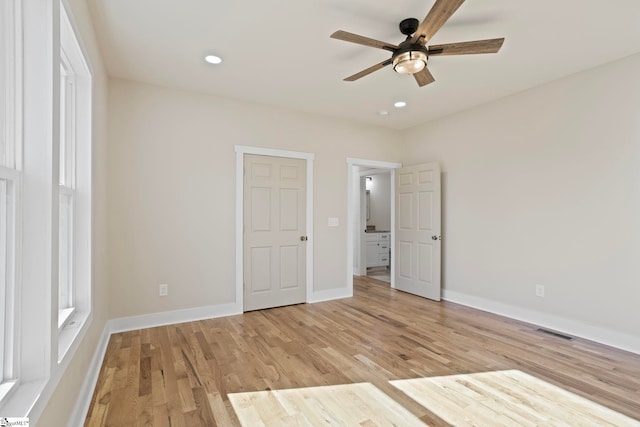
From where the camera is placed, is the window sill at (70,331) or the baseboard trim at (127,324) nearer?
the window sill at (70,331)

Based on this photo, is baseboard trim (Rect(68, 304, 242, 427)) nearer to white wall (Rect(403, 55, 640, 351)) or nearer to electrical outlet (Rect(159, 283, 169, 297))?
electrical outlet (Rect(159, 283, 169, 297))

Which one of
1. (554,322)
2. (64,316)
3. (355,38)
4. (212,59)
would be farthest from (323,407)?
(212,59)

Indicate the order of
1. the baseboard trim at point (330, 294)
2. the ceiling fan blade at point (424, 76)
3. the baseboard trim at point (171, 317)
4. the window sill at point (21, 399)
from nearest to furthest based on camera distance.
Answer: the window sill at point (21, 399) → the ceiling fan blade at point (424, 76) → the baseboard trim at point (171, 317) → the baseboard trim at point (330, 294)

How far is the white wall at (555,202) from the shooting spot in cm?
297

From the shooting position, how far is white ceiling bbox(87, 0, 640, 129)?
228 centimetres

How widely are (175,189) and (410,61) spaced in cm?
287

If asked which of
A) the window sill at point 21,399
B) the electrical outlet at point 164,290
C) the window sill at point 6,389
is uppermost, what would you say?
the window sill at point 6,389

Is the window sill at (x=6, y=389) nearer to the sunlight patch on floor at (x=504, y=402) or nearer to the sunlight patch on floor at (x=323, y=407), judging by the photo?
the sunlight patch on floor at (x=323, y=407)

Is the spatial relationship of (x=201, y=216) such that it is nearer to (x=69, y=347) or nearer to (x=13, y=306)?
(x=69, y=347)

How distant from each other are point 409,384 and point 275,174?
296 centimetres

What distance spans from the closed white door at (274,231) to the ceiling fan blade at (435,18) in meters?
2.48

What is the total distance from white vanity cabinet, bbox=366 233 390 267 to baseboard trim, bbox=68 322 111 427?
494cm

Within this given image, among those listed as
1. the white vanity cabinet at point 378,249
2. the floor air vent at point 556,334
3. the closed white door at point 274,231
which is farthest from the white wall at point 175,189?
the floor air vent at point 556,334

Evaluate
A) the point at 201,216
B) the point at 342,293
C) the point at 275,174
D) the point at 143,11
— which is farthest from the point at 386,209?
the point at 143,11
